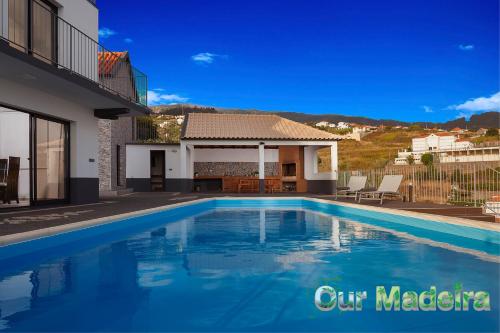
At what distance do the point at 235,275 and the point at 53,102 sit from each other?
838cm

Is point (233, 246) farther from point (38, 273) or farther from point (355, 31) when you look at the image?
point (355, 31)

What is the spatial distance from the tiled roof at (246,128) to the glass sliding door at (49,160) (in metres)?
7.70

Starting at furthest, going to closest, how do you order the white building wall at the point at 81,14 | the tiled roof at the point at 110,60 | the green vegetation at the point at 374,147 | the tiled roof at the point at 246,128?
1. the green vegetation at the point at 374,147
2. the tiled roof at the point at 246,128
3. the tiled roof at the point at 110,60
4. the white building wall at the point at 81,14

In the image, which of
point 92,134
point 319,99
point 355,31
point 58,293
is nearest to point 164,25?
point 355,31

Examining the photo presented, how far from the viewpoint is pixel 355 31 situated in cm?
3447

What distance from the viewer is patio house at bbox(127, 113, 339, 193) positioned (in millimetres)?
19641

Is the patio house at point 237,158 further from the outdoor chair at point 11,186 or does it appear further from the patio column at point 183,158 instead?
the outdoor chair at point 11,186

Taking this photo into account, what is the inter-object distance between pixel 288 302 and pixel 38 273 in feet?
9.87

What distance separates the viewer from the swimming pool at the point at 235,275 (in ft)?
10.7

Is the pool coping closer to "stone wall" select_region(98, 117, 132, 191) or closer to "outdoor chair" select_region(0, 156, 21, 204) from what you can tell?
"outdoor chair" select_region(0, 156, 21, 204)

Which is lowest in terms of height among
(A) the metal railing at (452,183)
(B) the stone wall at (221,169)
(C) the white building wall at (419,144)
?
(A) the metal railing at (452,183)

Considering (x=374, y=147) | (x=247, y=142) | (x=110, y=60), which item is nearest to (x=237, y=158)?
(x=247, y=142)

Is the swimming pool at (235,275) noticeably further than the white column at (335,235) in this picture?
No

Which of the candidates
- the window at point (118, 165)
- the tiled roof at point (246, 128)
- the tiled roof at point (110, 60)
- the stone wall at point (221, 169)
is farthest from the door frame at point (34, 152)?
the stone wall at point (221, 169)
